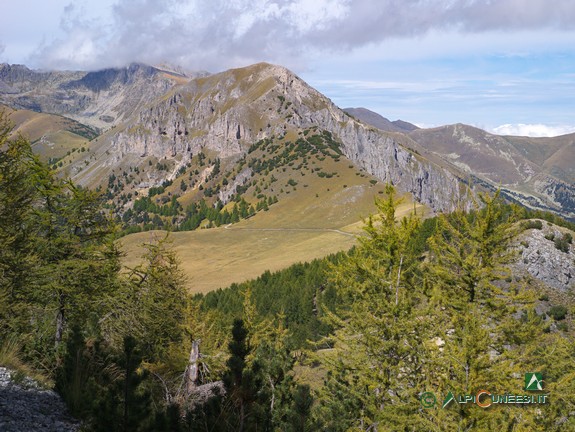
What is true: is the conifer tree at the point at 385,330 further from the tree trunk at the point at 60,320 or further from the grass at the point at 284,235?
the grass at the point at 284,235

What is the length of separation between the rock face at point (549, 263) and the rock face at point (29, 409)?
170 feet

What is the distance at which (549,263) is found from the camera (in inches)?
2024

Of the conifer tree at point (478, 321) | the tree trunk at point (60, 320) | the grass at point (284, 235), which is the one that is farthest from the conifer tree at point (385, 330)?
the grass at point (284, 235)

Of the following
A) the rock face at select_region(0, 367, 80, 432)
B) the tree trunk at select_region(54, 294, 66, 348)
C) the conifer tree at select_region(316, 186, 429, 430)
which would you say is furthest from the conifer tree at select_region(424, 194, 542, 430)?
the tree trunk at select_region(54, 294, 66, 348)

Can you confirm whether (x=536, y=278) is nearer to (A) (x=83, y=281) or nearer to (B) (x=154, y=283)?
(B) (x=154, y=283)

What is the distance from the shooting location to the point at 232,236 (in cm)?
13612

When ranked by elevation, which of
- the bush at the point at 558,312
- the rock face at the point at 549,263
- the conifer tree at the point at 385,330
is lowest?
the bush at the point at 558,312

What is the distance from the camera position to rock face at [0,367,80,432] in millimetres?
9172

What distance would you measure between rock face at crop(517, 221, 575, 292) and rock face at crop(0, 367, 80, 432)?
51665 mm

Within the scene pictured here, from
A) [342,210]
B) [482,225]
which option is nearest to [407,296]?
[482,225]

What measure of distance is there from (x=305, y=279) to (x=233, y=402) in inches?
2694

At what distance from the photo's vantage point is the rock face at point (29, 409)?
917 centimetres

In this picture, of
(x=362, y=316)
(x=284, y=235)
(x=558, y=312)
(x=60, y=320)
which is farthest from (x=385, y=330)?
(x=284, y=235)

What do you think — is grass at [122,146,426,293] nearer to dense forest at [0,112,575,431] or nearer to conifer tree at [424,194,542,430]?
dense forest at [0,112,575,431]
